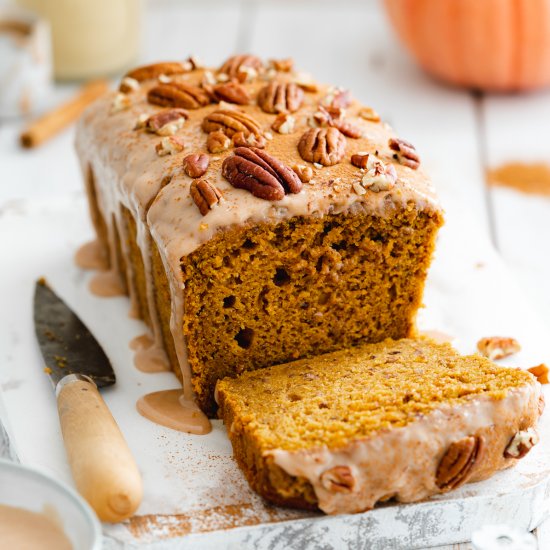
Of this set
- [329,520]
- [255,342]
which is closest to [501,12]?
[255,342]

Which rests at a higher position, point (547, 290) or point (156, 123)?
point (156, 123)

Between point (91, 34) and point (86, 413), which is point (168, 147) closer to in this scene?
point (86, 413)

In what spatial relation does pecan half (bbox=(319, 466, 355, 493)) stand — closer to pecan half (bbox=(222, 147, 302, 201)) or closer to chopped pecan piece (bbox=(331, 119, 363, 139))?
pecan half (bbox=(222, 147, 302, 201))

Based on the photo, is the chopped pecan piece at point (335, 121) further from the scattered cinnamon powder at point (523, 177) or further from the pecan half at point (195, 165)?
the scattered cinnamon powder at point (523, 177)

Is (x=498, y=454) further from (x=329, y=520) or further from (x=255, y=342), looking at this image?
(x=255, y=342)

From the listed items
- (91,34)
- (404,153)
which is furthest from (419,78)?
(404,153)

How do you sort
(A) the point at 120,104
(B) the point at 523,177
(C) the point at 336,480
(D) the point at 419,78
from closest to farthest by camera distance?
(C) the point at 336,480, (A) the point at 120,104, (B) the point at 523,177, (D) the point at 419,78

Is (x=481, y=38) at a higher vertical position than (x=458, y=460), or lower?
higher

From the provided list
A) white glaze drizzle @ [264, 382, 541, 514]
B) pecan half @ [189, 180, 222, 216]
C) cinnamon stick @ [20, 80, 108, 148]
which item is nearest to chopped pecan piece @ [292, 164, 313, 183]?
pecan half @ [189, 180, 222, 216]
